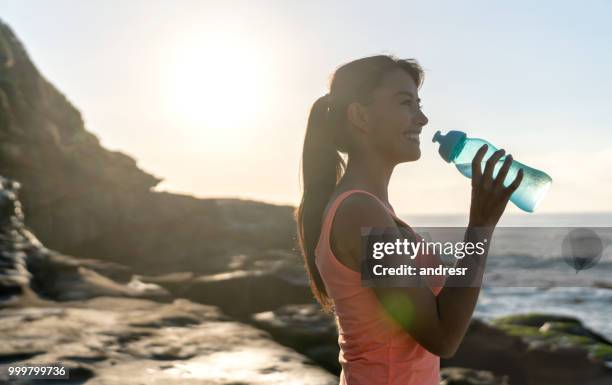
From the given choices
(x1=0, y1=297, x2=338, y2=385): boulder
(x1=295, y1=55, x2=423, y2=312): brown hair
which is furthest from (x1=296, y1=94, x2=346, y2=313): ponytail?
(x1=0, y1=297, x2=338, y2=385): boulder

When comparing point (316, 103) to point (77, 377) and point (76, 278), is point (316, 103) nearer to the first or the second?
point (77, 377)

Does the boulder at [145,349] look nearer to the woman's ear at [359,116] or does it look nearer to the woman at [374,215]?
the woman at [374,215]

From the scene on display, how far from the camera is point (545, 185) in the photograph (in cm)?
340

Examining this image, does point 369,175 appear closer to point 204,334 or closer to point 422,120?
point 422,120

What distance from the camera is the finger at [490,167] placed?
2.01 m

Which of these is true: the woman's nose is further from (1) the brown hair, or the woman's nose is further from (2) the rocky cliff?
(2) the rocky cliff

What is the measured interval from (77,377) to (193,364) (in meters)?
1.42

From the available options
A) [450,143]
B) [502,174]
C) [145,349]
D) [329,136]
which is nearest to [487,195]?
[502,174]

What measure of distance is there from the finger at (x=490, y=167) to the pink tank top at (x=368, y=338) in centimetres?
34

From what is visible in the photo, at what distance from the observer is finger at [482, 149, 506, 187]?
2.01 metres

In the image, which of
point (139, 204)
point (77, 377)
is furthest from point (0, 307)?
point (139, 204)

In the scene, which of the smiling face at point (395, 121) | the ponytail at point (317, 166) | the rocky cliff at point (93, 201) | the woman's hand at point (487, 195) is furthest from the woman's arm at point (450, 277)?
the rocky cliff at point (93, 201)

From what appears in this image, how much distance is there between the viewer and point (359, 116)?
2.51 metres

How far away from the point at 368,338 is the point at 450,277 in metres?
0.39
